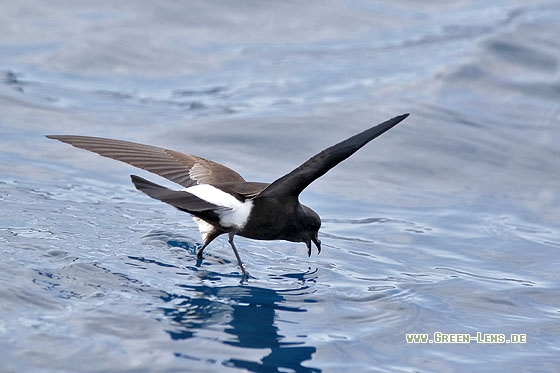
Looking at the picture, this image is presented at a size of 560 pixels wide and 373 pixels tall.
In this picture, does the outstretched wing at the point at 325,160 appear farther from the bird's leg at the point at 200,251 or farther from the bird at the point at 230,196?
the bird's leg at the point at 200,251

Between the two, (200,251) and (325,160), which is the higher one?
(325,160)

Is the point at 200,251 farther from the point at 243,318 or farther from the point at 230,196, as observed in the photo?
the point at 243,318

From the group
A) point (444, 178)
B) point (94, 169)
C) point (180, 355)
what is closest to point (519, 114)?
point (444, 178)

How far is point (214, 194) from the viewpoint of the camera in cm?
619

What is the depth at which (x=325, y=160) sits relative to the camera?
207 inches

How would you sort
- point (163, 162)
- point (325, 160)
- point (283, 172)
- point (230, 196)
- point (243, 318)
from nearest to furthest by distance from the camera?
point (325, 160)
point (243, 318)
point (230, 196)
point (163, 162)
point (283, 172)

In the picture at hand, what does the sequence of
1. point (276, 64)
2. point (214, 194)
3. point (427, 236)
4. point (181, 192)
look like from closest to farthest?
point (181, 192) → point (214, 194) → point (427, 236) → point (276, 64)

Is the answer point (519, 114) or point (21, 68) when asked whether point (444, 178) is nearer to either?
point (519, 114)

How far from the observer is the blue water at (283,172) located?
5.55 meters

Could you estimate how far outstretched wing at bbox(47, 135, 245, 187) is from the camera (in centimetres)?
640

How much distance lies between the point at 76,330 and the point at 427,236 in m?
3.75

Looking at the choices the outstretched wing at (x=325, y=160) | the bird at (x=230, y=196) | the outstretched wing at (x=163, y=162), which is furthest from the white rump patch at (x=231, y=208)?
the outstretched wing at (x=163, y=162)

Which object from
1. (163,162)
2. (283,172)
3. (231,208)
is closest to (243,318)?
(231,208)

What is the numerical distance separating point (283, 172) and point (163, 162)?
2.66 metres
